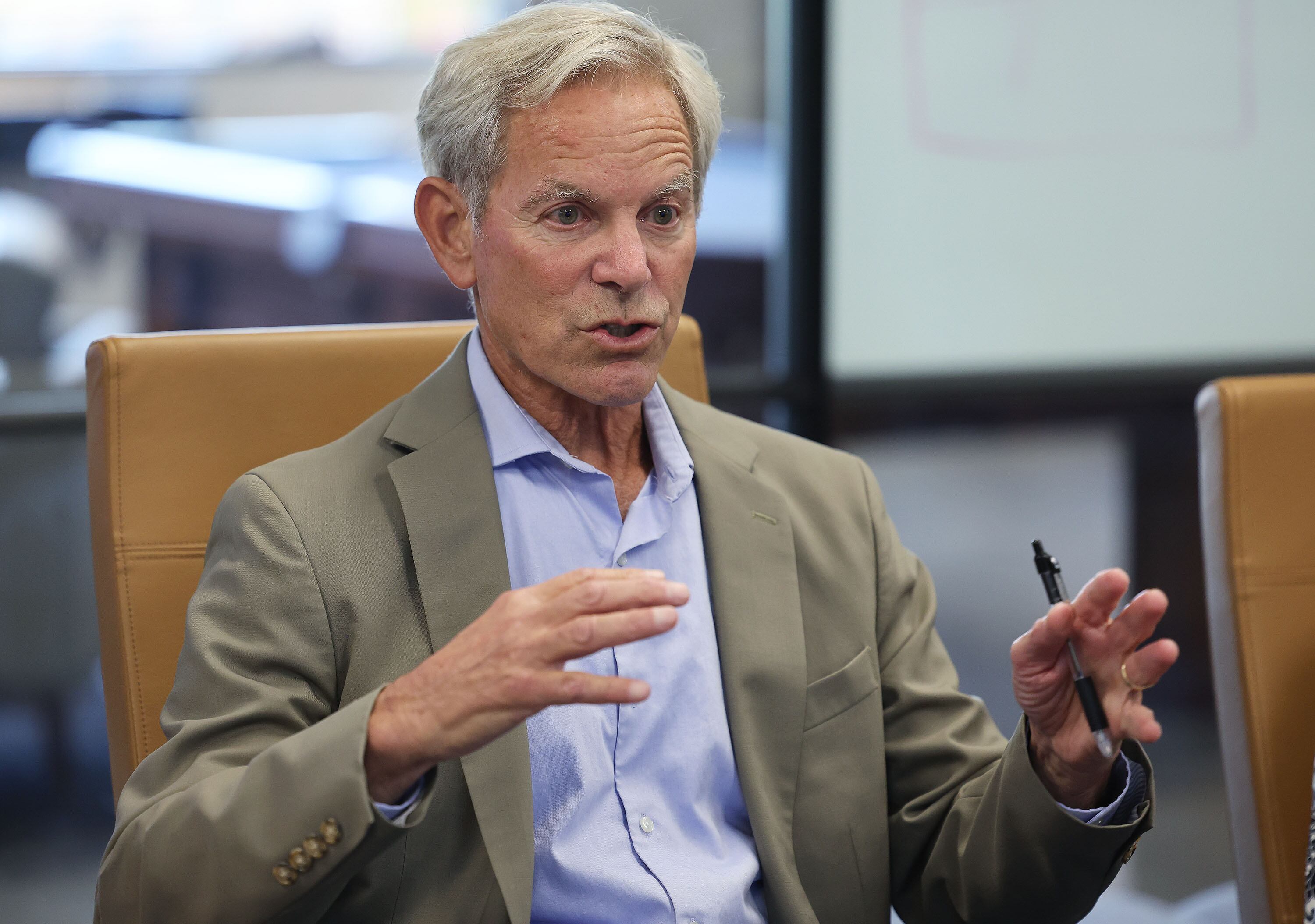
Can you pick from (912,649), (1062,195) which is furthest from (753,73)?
(912,649)

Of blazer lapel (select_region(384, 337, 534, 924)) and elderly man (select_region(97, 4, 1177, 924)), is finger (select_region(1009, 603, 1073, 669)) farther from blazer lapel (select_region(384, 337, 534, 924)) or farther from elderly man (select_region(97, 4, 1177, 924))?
blazer lapel (select_region(384, 337, 534, 924))

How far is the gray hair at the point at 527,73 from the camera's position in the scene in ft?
4.03

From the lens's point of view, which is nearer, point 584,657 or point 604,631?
point 604,631

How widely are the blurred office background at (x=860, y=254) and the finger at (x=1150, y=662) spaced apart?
140 cm

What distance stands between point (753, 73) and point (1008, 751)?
1784 millimetres

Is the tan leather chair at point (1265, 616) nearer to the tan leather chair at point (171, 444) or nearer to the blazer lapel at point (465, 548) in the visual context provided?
the blazer lapel at point (465, 548)

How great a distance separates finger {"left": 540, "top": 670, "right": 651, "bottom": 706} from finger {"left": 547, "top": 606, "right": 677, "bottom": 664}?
14 millimetres

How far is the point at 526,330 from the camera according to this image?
128cm

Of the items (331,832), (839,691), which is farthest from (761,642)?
(331,832)

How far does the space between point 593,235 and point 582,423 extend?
21 centimetres

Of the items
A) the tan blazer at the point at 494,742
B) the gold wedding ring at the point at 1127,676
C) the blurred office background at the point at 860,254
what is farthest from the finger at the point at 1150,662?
the blurred office background at the point at 860,254

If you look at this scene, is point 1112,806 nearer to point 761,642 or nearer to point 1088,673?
point 1088,673

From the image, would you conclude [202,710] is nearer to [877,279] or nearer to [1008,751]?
[1008,751]

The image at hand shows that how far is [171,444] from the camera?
137 centimetres
